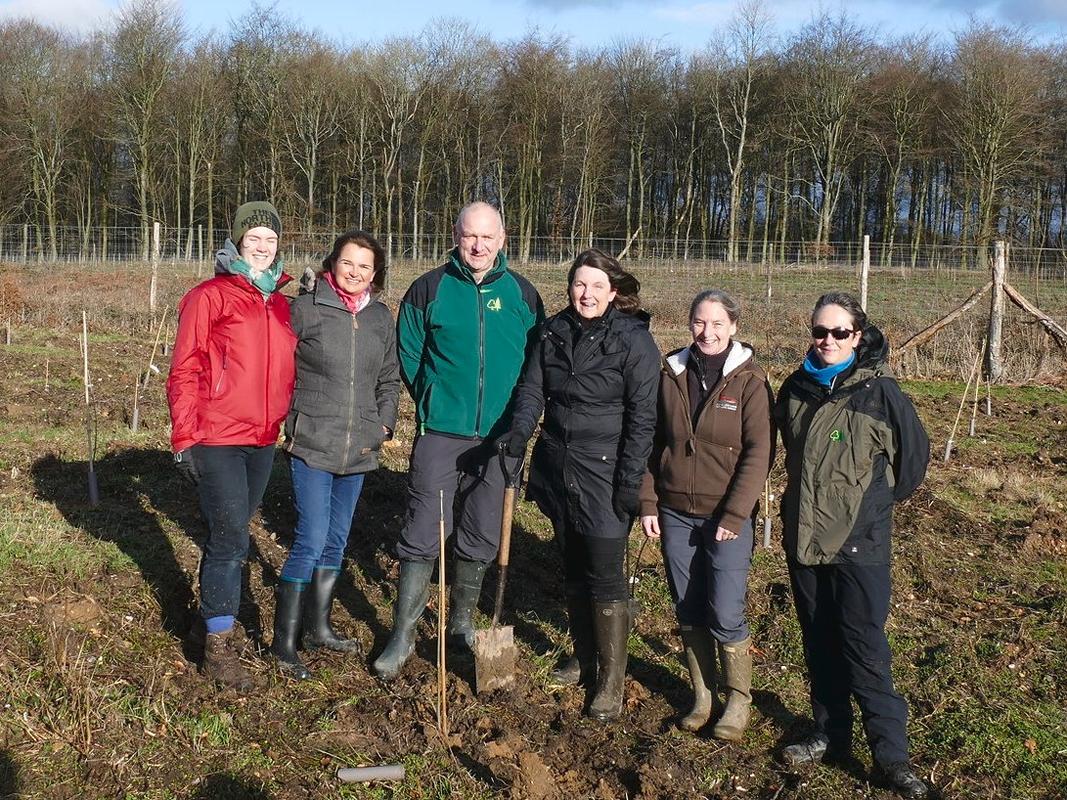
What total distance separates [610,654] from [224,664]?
1.57 metres

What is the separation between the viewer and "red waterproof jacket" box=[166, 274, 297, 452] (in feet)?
11.2

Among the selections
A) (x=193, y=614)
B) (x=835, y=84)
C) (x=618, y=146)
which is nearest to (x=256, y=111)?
(x=618, y=146)

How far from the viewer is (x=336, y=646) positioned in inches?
162

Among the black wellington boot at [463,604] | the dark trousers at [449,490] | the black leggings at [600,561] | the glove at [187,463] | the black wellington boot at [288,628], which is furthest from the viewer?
the black wellington boot at [463,604]

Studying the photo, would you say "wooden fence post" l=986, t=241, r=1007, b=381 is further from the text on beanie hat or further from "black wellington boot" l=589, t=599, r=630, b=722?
the text on beanie hat

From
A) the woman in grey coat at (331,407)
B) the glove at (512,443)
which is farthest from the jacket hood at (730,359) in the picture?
the woman in grey coat at (331,407)

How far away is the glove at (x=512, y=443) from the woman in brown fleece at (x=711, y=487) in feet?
1.75

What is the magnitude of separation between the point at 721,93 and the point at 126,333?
2782cm

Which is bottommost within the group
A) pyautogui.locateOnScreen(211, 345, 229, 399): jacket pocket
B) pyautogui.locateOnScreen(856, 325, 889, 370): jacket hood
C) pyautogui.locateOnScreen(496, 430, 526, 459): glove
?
pyautogui.locateOnScreen(496, 430, 526, 459): glove

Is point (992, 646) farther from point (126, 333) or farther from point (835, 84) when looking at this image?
point (835, 84)

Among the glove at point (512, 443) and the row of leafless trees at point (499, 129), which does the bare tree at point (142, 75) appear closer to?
the row of leafless trees at point (499, 129)

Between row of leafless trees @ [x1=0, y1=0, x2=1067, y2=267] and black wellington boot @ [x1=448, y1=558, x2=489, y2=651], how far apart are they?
86.5 feet

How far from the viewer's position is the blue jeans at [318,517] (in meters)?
3.79

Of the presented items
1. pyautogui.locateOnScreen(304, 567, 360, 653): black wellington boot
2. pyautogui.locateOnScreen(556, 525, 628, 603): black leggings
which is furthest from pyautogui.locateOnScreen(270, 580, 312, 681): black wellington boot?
pyautogui.locateOnScreen(556, 525, 628, 603): black leggings
